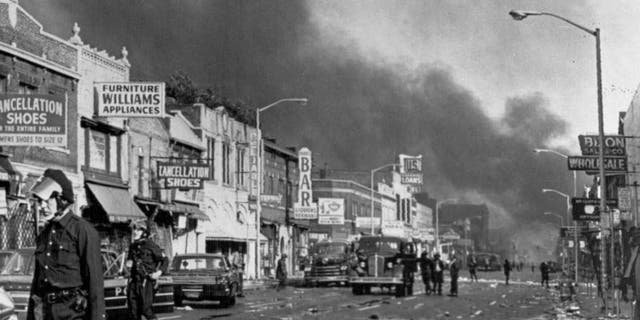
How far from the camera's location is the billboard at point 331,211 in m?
84.8

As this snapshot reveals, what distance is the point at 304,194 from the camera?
77438 mm

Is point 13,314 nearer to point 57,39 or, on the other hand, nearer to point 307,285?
point 57,39

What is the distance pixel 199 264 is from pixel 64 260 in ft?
80.2

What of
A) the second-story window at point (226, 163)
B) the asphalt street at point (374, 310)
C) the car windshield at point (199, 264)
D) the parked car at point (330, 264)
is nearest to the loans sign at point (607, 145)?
the asphalt street at point (374, 310)

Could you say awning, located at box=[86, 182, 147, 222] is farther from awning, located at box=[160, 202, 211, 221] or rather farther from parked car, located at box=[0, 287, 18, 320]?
parked car, located at box=[0, 287, 18, 320]

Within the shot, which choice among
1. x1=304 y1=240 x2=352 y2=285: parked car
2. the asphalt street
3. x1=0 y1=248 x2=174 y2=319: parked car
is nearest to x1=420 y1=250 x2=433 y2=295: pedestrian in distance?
the asphalt street

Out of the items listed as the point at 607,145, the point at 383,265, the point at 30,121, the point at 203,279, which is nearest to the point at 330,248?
the point at 383,265

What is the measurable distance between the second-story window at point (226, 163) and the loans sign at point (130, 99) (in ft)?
72.9

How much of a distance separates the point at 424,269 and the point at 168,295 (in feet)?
76.0

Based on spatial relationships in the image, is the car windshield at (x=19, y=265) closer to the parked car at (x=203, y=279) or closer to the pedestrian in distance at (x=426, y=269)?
the parked car at (x=203, y=279)

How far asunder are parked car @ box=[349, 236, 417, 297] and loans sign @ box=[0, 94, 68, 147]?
16.3 metres

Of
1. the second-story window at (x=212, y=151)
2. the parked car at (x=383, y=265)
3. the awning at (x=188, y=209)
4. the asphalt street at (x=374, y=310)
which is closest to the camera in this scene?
the asphalt street at (x=374, y=310)

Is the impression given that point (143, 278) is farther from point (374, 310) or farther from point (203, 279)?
point (374, 310)

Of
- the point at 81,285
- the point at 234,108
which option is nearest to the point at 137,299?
the point at 81,285
